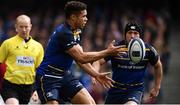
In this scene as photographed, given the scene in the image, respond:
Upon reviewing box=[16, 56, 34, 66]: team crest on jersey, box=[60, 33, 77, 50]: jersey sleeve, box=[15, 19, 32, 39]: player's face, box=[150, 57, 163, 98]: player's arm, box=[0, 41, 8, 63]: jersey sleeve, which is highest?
box=[15, 19, 32, 39]: player's face

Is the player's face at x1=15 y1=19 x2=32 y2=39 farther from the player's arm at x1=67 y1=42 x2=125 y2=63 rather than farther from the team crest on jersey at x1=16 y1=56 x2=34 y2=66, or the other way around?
the player's arm at x1=67 y1=42 x2=125 y2=63

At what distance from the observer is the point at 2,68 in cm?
1086

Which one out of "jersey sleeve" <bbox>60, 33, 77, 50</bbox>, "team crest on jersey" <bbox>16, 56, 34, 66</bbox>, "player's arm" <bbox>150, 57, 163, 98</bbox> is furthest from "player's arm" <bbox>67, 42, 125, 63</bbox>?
"team crest on jersey" <bbox>16, 56, 34, 66</bbox>

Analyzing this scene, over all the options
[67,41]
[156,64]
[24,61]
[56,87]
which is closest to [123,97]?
[156,64]

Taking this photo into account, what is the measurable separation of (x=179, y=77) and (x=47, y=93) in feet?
31.2

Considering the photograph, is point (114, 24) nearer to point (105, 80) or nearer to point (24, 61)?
point (24, 61)

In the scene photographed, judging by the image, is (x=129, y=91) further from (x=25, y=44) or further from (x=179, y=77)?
(x=179, y=77)

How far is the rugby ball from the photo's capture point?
1006 cm

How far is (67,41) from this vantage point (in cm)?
975

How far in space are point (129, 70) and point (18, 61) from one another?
1794 mm

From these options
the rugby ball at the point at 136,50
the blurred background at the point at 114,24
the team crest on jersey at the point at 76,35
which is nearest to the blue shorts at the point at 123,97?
the rugby ball at the point at 136,50

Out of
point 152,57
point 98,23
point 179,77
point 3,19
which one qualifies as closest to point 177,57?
point 179,77

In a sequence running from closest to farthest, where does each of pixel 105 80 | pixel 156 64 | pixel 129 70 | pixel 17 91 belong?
pixel 105 80
pixel 129 70
pixel 156 64
pixel 17 91

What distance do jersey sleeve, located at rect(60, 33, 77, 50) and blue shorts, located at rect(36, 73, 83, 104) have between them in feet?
1.68
